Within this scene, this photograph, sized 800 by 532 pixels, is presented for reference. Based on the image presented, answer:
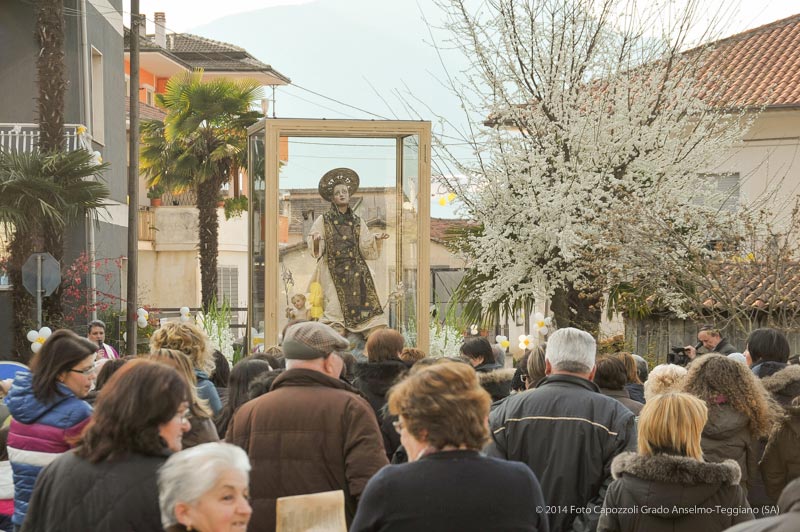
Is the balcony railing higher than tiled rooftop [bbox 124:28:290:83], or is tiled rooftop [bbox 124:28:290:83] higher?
tiled rooftop [bbox 124:28:290:83]

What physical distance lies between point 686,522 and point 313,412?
162 centimetres

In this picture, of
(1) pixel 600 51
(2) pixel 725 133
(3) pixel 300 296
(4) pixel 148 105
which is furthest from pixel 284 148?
(4) pixel 148 105

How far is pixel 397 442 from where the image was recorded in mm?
6715

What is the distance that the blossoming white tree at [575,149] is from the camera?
703 inches

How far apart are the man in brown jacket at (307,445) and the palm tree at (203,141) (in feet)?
94.6

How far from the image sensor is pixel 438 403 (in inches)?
153

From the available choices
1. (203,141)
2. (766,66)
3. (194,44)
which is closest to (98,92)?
(203,141)

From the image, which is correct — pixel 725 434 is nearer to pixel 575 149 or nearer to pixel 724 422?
pixel 724 422

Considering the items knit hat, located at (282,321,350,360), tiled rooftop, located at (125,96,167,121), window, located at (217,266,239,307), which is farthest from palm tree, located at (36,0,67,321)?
window, located at (217,266,239,307)

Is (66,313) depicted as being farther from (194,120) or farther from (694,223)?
(194,120)

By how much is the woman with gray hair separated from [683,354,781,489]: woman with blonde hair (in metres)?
3.12

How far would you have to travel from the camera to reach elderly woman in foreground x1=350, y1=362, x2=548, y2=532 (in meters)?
3.77

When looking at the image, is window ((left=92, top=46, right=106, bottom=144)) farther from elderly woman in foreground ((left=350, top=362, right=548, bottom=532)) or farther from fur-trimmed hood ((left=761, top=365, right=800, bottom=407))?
elderly woman in foreground ((left=350, top=362, right=548, bottom=532))

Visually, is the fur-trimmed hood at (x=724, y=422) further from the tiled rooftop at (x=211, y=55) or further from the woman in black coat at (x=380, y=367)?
the tiled rooftop at (x=211, y=55)
